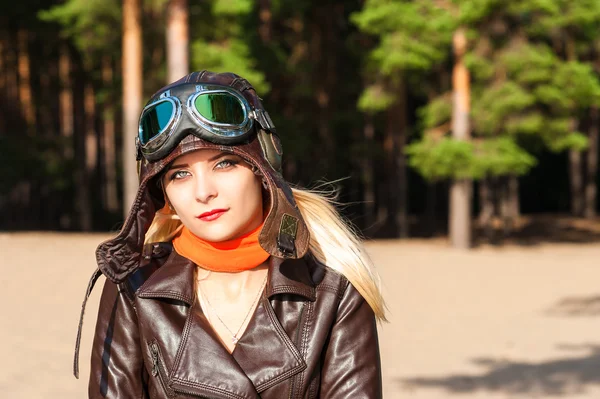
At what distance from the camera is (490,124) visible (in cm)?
2219

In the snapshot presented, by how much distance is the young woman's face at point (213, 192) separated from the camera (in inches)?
95.3

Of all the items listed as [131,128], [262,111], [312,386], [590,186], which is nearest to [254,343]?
[312,386]

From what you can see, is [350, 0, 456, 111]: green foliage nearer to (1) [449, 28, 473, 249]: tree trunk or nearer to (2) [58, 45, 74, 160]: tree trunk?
(1) [449, 28, 473, 249]: tree trunk

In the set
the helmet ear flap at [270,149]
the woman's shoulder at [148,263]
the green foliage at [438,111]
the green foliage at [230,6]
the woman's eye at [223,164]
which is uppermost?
the green foliage at [230,6]

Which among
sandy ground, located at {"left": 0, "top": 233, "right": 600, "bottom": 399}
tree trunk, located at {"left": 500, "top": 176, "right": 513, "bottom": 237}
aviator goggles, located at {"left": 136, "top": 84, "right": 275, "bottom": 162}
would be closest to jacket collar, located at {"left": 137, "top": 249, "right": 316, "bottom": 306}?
aviator goggles, located at {"left": 136, "top": 84, "right": 275, "bottom": 162}

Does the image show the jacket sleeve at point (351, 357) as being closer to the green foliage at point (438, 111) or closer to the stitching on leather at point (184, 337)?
the stitching on leather at point (184, 337)

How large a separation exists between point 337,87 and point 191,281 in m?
29.0

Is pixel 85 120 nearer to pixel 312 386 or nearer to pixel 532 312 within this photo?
pixel 532 312

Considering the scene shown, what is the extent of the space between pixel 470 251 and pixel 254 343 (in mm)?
20983

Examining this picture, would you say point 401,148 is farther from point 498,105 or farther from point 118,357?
point 118,357

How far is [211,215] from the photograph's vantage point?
2430 mm

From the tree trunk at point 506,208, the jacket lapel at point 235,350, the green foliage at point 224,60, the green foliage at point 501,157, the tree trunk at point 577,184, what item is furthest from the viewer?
the tree trunk at point 577,184

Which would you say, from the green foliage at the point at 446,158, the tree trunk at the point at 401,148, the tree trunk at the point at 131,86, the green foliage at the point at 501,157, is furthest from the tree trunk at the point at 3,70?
the green foliage at the point at 501,157

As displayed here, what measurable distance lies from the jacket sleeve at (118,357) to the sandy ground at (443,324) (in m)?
5.29
